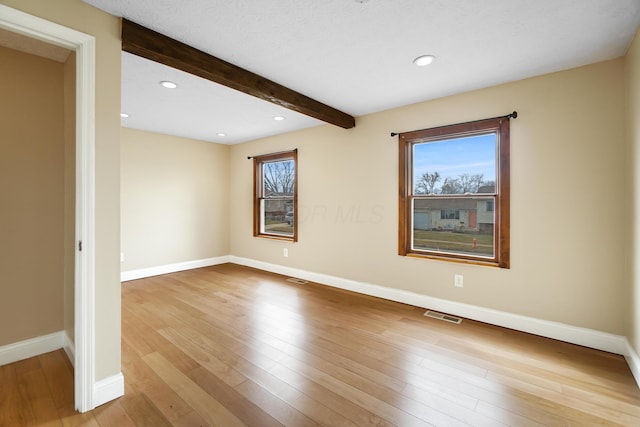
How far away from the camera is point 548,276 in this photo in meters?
2.63

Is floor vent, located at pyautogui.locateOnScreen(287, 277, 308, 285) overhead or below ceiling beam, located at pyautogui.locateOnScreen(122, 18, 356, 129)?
below

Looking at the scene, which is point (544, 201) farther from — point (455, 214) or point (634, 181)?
point (455, 214)

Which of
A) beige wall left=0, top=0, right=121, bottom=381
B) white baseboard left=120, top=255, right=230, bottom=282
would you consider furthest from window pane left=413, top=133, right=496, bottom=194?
white baseboard left=120, top=255, right=230, bottom=282

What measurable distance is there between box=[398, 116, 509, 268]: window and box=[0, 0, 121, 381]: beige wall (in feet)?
9.52

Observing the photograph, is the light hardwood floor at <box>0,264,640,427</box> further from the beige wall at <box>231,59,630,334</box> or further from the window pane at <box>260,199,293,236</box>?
the window pane at <box>260,199,293,236</box>

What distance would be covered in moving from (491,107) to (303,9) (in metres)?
2.20

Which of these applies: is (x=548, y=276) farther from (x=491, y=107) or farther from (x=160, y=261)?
(x=160, y=261)

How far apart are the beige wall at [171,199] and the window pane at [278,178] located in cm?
101

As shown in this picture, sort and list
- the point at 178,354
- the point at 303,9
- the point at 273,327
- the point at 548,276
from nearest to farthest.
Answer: the point at 303,9, the point at 178,354, the point at 548,276, the point at 273,327

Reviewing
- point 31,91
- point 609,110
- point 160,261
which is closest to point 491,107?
point 609,110

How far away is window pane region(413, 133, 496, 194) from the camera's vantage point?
3.00 meters

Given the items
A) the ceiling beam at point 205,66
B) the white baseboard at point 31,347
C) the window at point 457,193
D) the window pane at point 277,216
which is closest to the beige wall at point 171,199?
the window pane at point 277,216

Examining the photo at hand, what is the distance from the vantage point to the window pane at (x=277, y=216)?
5066 millimetres

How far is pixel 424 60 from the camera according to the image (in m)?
2.36
